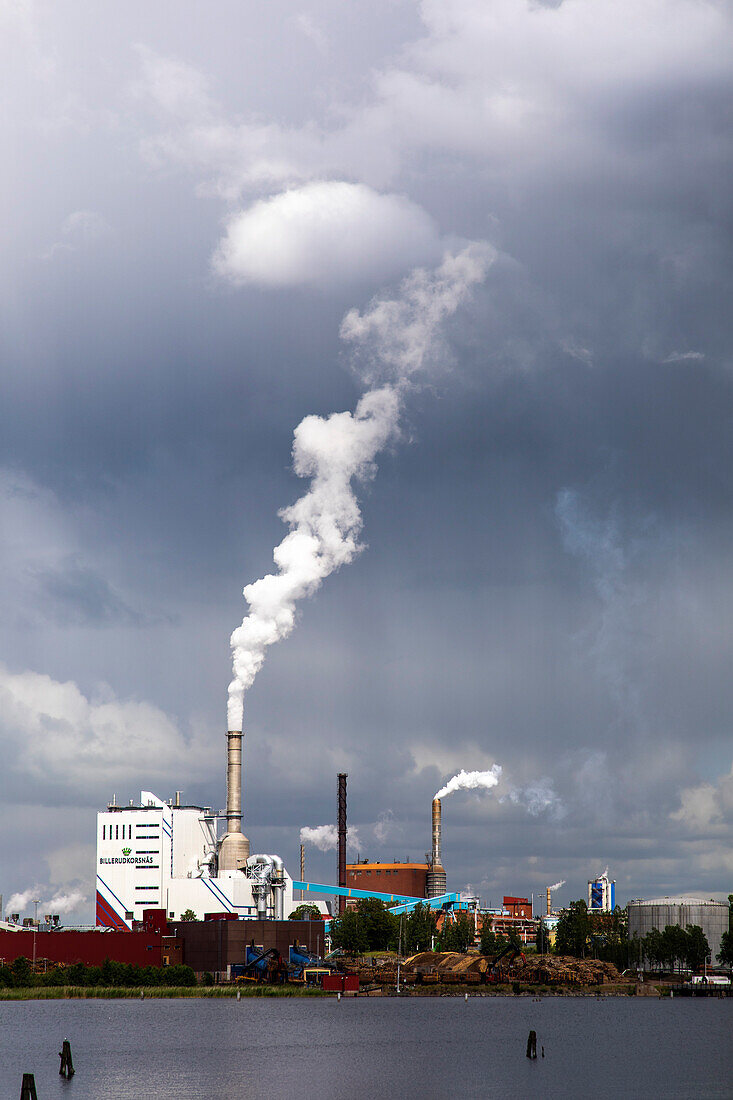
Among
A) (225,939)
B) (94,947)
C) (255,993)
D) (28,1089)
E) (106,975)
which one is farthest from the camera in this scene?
(94,947)

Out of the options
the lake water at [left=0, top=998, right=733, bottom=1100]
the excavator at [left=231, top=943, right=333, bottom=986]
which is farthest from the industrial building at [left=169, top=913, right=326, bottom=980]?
the lake water at [left=0, top=998, right=733, bottom=1100]

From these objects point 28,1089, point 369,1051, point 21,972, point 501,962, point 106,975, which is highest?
point 28,1089

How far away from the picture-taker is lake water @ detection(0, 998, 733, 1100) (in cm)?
7456

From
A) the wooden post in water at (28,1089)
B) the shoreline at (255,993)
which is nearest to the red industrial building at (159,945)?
the shoreline at (255,993)

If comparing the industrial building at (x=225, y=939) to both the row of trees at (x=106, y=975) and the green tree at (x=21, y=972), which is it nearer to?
the row of trees at (x=106, y=975)

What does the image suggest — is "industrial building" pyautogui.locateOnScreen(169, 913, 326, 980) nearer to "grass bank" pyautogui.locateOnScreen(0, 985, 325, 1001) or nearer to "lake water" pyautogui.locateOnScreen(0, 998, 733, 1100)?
"grass bank" pyautogui.locateOnScreen(0, 985, 325, 1001)

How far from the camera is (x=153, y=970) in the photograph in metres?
174

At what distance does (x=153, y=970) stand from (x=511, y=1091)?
10925 centimetres

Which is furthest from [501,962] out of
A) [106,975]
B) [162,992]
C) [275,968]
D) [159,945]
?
[106,975]

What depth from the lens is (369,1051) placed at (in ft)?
307

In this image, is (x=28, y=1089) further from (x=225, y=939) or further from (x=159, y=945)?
(x=159, y=945)

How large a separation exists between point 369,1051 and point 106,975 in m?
87.7

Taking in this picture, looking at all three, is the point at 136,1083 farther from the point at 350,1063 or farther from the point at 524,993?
the point at 524,993

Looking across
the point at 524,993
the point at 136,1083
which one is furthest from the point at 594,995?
the point at 136,1083
